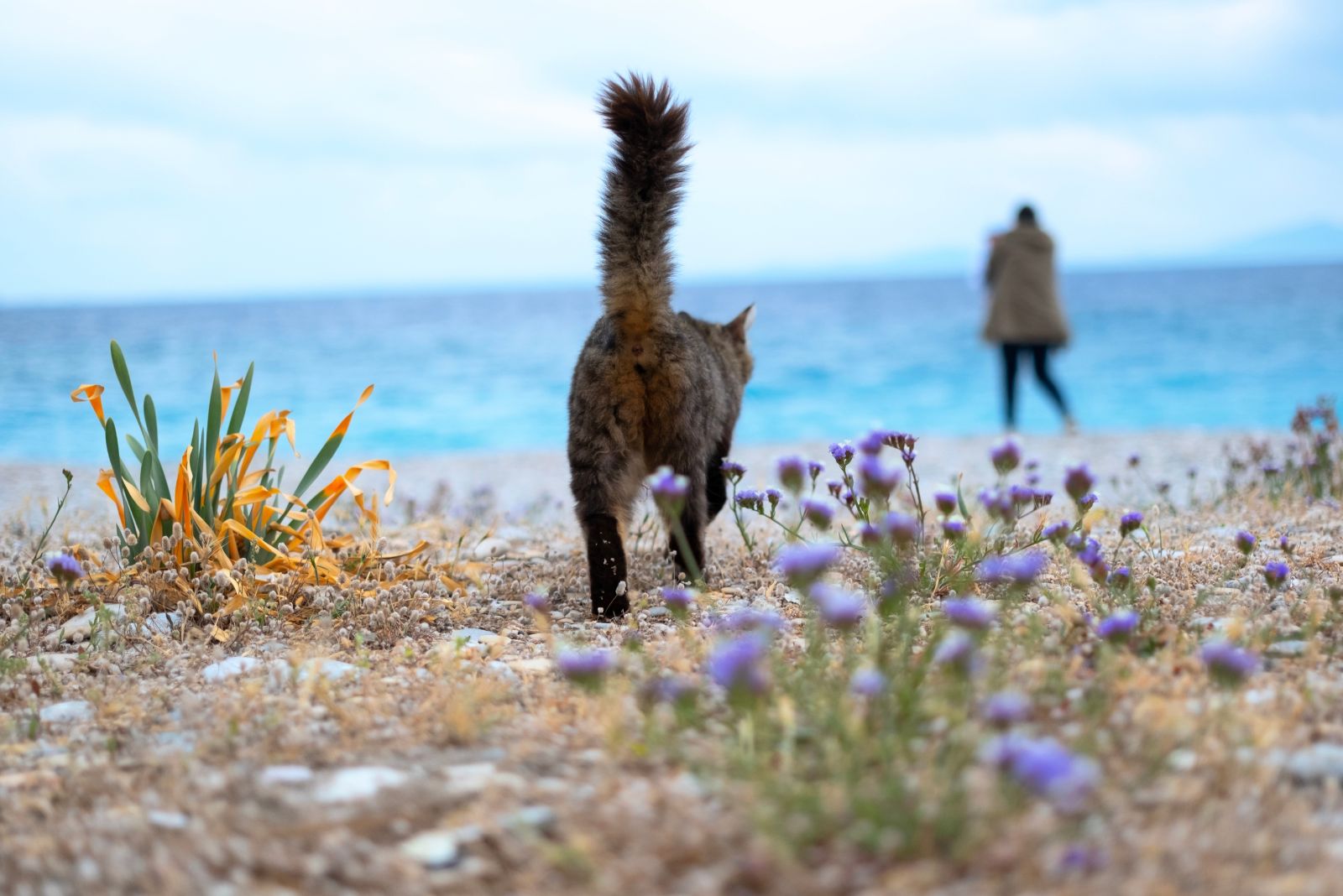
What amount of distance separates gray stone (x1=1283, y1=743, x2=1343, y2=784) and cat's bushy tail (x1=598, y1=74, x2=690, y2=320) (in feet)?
8.28

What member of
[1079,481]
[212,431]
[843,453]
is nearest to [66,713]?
[212,431]

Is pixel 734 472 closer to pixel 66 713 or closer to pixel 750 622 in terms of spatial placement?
pixel 750 622

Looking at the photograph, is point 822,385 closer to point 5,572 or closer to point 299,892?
point 5,572

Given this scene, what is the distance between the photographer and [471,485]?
9.70 metres

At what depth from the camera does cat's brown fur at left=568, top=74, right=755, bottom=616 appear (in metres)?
3.94

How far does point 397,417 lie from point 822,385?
949 cm

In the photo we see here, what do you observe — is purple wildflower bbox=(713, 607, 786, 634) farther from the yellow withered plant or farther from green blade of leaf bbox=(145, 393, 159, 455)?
green blade of leaf bbox=(145, 393, 159, 455)

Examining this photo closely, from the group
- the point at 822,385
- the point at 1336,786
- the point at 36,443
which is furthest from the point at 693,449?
the point at 822,385

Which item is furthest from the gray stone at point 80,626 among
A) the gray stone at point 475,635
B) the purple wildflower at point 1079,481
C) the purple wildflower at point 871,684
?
the purple wildflower at point 1079,481

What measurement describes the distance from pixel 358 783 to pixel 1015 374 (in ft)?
35.4

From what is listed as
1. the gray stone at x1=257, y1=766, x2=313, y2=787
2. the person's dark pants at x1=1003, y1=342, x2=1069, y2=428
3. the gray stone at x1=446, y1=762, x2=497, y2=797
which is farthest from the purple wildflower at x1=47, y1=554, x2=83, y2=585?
the person's dark pants at x1=1003, y1=342, x2=1069, y2=428

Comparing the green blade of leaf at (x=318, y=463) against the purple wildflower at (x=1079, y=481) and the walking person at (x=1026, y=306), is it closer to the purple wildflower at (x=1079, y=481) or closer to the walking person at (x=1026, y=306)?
the purple wildflower at (x=1079, y=481)

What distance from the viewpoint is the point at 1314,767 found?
6.79 ft

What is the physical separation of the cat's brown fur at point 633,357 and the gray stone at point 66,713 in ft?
5.28
